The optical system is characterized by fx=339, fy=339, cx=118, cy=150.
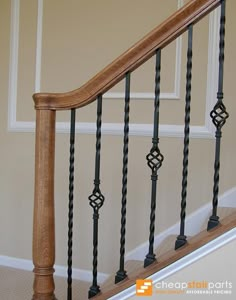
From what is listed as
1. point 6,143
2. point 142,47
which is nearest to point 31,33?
point 6,143

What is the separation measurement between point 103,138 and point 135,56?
129 centimetres

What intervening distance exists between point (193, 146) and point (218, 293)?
123 centimetres

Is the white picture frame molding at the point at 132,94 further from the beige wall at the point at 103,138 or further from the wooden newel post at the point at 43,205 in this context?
the wooden newel post at the point at 43,205

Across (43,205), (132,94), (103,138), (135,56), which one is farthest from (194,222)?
(135,56)

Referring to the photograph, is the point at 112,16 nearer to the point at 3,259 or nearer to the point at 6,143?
the point at 6,143

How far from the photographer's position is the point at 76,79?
2.65 m

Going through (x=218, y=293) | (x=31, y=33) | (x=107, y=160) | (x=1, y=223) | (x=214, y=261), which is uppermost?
(x=31, y=33)

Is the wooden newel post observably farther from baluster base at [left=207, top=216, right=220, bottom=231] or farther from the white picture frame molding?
the white picture frame molding

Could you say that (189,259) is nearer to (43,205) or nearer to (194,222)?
(43,205)

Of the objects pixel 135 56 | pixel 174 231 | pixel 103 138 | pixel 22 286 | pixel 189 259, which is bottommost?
pixel 22 286

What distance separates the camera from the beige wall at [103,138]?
7.56 ft

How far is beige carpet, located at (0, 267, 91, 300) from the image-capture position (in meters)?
2.27

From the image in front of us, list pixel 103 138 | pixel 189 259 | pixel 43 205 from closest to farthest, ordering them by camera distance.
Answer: pixel 189 259, pixel 43 205, pixel 103 138

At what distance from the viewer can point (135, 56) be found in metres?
1.31
